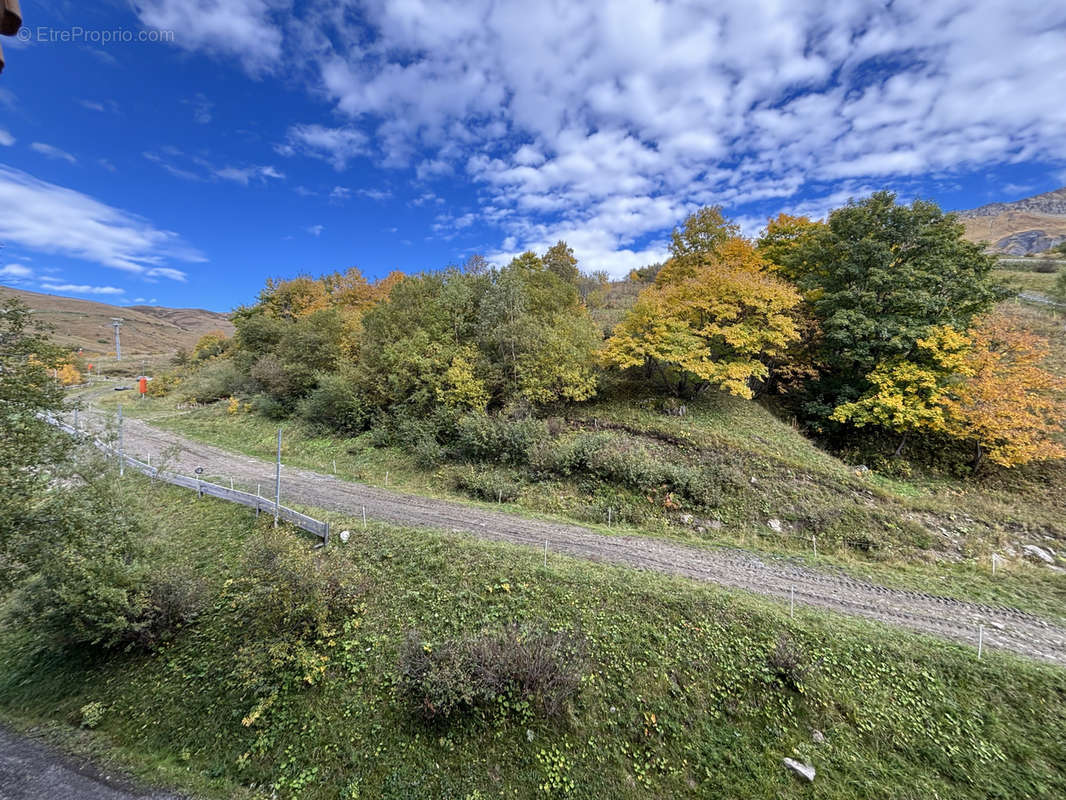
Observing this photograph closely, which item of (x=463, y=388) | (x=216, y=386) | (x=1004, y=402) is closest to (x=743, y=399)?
(x=1004, y=402)

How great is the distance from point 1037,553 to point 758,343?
10.4 m

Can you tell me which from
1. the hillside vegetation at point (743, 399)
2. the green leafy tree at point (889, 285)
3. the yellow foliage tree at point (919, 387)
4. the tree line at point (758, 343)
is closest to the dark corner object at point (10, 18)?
the hillside vegetation at point (743, 399)

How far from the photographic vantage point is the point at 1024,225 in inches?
3322

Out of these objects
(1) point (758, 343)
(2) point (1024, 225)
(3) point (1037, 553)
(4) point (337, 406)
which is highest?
(2) point (1024, 225)

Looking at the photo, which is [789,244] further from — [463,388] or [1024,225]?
[1024,225]

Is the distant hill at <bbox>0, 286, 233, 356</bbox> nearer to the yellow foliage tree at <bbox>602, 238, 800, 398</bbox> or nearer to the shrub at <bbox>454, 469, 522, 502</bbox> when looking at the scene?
the shrub at <bbox>454, 469, 522, 502</bbox>

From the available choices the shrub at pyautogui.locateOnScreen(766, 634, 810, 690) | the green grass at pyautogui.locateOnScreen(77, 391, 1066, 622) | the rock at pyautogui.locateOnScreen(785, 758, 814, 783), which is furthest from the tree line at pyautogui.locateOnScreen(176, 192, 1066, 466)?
the rock at pyautogui.locateOnScreen(785, 758, 814, 783)

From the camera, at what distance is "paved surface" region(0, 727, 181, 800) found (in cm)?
641

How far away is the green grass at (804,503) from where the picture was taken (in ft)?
35.6

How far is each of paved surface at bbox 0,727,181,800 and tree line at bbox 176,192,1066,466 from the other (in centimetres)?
1428

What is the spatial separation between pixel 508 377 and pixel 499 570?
11.3m

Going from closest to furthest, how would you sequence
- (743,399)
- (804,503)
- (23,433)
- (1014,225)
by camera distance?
(23,433) < (804,503) < (743,399) < (1014,225)

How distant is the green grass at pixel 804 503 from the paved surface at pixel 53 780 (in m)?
10.3

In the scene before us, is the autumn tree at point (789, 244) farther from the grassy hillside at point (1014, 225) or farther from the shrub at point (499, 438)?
the grassy hillside at point (1014, 225)
